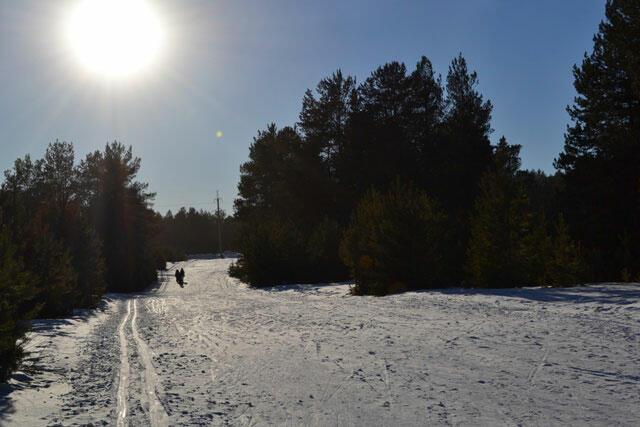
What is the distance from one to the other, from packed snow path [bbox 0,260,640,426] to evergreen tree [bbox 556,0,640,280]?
47.4 feet

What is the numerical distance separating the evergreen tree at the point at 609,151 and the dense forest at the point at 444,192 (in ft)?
0.21

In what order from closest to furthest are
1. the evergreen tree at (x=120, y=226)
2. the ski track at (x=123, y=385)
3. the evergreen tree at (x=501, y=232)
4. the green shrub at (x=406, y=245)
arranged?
the ski track at (x=123, y=385), the evergreen tree at (x=501, y=232), the green shrub at (x=406, y=245), the evergreen tree at (x=120, y=226)

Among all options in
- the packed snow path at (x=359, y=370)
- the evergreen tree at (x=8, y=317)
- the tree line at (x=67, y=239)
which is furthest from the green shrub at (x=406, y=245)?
the evergreen tree at (x=8, y=317)

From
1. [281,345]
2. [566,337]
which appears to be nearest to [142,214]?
[281,345]

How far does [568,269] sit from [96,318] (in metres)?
15.4

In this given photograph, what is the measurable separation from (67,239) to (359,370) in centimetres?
2165

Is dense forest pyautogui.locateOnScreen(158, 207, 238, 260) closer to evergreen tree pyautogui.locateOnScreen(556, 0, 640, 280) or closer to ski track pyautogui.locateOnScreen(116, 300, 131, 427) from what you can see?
evergreen tree pyautogui.locateOnScreen(556, 0, 640, 280)

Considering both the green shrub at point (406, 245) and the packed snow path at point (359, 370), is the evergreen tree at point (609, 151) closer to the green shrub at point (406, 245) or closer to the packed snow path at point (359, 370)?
the green shrub at point (406, 245)

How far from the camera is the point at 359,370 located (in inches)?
304

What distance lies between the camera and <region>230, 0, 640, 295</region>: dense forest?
1898 cm

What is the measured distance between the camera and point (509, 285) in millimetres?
18500

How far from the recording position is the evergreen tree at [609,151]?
24125mm

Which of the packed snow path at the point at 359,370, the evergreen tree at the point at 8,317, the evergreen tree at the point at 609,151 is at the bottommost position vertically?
the packed snow path at the point at 359,370

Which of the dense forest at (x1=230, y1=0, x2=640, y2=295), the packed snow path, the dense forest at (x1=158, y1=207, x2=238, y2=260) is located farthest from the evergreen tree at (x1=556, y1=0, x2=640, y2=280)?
the dense forest at (x1=158, y1=207, x2=238, y2=260)
